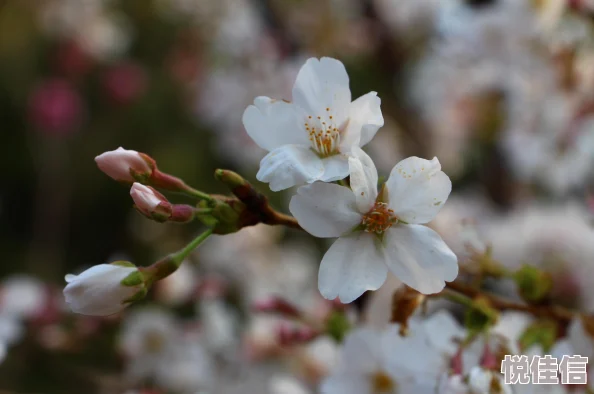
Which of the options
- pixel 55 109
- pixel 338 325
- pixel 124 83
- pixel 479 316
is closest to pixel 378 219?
pixel 479 316

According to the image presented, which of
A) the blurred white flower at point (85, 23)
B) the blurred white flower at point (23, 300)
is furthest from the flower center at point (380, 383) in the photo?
the blurred white flower at point (85, 23)

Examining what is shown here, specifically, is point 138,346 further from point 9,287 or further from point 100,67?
point 100,67

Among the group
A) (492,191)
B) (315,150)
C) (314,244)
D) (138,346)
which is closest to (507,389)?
(315,150)

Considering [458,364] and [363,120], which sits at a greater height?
[363,120]

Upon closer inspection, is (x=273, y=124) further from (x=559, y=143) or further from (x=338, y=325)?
(x=559, y=143)

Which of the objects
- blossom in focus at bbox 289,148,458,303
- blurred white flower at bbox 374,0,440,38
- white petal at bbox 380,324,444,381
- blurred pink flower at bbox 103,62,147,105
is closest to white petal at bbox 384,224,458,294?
blossom in focus at bbox 289,148,458,303

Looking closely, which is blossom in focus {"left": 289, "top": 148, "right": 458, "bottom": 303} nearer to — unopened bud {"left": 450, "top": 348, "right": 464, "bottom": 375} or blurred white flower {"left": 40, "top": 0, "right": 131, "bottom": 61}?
unopened bud {"left": 450, "top": 348, "right": 464, "bottom": 375}

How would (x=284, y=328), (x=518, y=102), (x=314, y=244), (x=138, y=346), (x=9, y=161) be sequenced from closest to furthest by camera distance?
(x=284, y=328), (x=138, y=346), (x=518, y=102), (x=314, y=244), (x=9, y=161)
